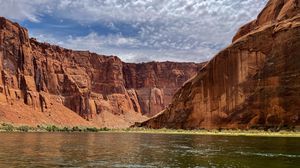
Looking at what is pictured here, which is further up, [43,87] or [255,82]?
[43,87]

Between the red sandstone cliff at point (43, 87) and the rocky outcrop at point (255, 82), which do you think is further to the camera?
the red sandstone cliff at point (43, 87)

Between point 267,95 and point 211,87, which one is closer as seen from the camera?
point 267,95

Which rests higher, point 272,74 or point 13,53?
point 13,53

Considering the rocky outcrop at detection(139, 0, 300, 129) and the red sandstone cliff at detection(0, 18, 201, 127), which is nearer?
the rocky outcrop at detection(139, 0, 300, 129)

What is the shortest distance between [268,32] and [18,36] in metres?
100

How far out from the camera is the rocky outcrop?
84.9 m

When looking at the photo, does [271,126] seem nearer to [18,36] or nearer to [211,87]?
[211,87]

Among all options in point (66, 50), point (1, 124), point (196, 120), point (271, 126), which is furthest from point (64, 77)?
point (271, 126)

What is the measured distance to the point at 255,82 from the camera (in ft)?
303

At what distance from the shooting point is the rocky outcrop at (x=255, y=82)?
8488 cm

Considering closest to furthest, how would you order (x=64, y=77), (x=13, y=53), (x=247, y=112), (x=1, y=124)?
(x=247, y=112), (x=1, y=124), (x=13, y=53), (x=64, y=77)

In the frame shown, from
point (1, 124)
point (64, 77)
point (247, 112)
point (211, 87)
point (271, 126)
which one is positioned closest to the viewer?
point (271, 126)

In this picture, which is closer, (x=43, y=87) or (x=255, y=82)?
(x=255, y=82)

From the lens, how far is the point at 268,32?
9338 centimetres
